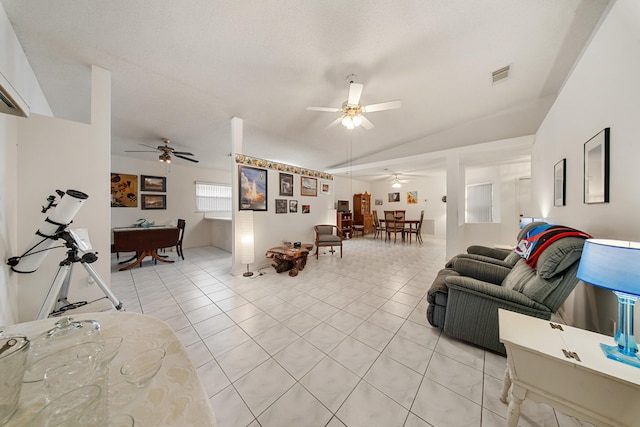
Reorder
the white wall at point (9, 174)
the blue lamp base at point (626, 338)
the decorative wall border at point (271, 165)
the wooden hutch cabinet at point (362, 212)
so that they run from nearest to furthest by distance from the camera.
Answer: the blue lamp base at point (626, 338) < the white wall at point (9, 174) < the decorative wall border at point (271, 165) < the wooden hutch cabinet at point (362, 212)

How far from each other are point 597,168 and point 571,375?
5.24ft

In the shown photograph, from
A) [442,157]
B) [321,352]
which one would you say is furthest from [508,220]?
[321,352]

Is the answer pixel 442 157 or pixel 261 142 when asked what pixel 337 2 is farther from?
pixel 442 157

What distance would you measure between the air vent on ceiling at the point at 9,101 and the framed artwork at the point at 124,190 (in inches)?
172

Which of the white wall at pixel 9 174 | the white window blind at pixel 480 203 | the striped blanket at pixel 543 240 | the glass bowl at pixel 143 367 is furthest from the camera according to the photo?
the white window blind at pixel 480 203

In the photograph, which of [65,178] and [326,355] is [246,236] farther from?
[326,355]

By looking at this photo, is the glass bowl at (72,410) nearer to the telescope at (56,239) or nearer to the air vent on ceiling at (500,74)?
the telescope at (56,239)

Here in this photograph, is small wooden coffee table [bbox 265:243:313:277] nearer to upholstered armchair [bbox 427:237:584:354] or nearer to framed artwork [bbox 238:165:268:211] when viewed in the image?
framed artwork [bbox 238:165:268:211]

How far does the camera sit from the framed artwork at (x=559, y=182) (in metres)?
2.25

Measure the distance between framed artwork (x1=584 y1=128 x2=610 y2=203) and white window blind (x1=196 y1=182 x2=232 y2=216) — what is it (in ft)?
24.1

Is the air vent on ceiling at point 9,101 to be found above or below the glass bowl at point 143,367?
above

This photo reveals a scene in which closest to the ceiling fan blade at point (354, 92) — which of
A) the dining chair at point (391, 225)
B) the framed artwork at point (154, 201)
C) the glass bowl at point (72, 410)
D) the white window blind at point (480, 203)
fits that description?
the glass bowl at point (72, 410)

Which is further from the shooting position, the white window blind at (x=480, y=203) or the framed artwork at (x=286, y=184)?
the white window blind at (x=480, y=203)

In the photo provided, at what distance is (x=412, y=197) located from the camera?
8.29 m
